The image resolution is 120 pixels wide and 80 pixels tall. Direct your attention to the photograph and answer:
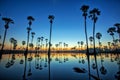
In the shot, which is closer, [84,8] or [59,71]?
[59,71]

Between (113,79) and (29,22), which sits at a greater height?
(29,22)

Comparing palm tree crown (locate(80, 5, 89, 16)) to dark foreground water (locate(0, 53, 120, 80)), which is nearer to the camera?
dark foreground water (locate(0, 53, 120, 80))

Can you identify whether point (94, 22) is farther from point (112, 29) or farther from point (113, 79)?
point (113, 79)

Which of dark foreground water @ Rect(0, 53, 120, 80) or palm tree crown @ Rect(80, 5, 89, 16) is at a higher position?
palm tree crown @ Rect(80, 5, 89, 16)

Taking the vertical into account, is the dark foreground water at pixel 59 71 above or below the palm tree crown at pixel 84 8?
below

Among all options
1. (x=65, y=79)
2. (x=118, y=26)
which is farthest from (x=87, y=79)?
(x=118, y=26)

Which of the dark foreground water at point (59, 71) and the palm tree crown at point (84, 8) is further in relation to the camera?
the palm tree crown at point (84, 8)

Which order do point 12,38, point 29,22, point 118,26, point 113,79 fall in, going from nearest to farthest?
point 113,79
point 29,22
point 118,26
point 12,38

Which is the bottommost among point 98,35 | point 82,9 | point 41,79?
point 41,79

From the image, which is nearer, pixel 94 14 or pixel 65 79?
pixel 65 79

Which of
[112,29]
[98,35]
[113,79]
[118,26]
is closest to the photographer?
[113,79]

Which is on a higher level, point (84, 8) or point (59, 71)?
point (84, 8)

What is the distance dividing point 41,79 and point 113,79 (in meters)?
9.40

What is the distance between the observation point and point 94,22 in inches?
1753
